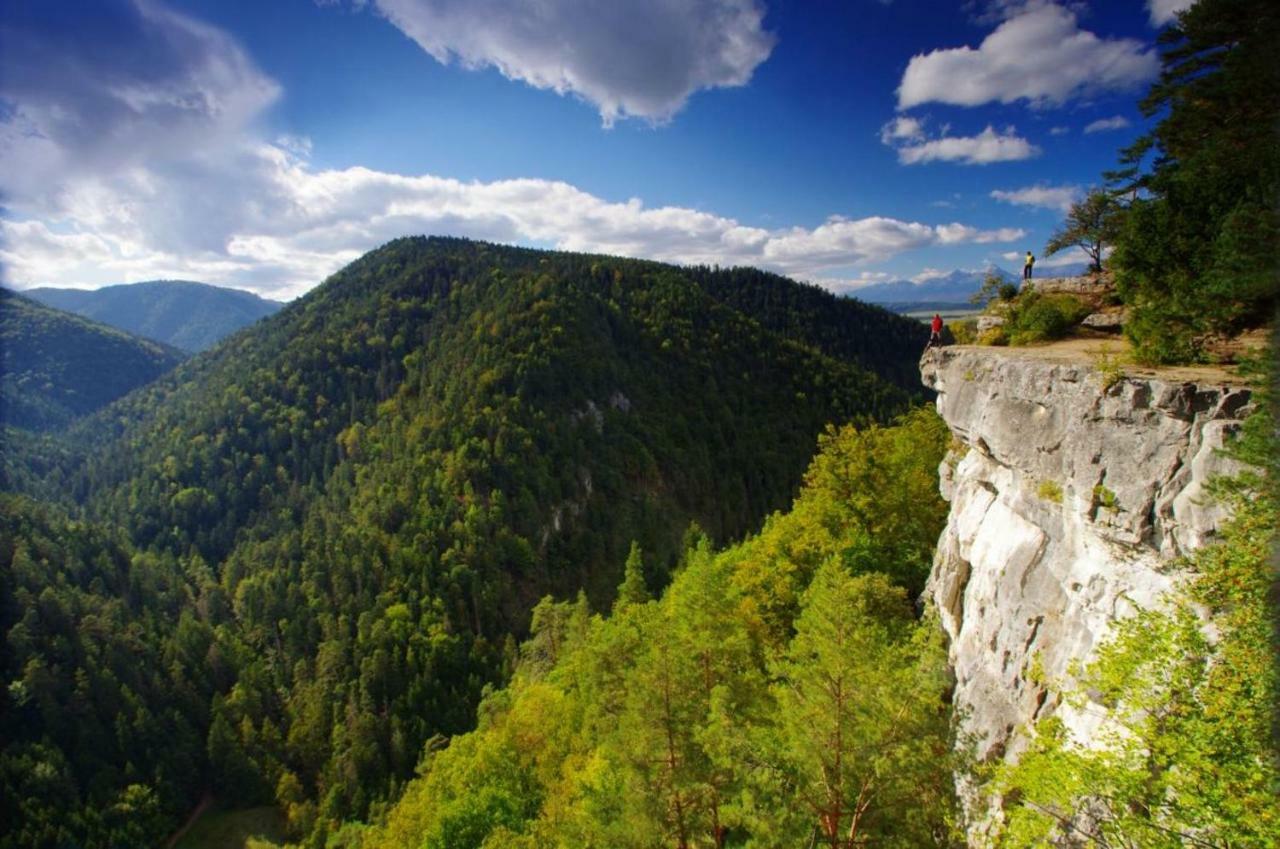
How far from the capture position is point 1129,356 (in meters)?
12.8

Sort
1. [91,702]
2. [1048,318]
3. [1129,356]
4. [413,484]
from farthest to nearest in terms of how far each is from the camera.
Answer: [413,484] → [91,702] → [1048,318] → [1129,356]

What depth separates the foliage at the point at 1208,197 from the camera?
1139cm

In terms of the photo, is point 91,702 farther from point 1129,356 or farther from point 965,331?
point 1129,356

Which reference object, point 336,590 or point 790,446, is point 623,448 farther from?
point 336,590

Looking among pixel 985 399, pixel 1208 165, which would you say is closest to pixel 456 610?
pixel 985 399

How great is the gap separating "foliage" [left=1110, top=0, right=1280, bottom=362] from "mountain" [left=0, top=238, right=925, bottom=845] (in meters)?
43.7

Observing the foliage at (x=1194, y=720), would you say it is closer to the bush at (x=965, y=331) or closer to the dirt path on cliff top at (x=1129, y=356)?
the dirt path on cliff top at (x=1129, y=356)

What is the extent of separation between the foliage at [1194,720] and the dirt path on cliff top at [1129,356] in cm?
172

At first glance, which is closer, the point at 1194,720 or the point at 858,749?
the point at 1194,720

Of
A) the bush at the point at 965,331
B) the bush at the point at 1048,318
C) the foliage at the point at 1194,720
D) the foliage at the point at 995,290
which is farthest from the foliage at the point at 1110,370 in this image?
the bush at the point at 965,331

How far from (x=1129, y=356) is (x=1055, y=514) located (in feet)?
12.5

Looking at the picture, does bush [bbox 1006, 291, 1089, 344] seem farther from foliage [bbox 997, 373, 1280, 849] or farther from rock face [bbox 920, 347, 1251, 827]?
foliage [bbox 997, 373, 1280, 849]

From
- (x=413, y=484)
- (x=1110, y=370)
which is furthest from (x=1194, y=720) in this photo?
(x=413, y=484)

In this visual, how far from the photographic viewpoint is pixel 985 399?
1747 centimetres
